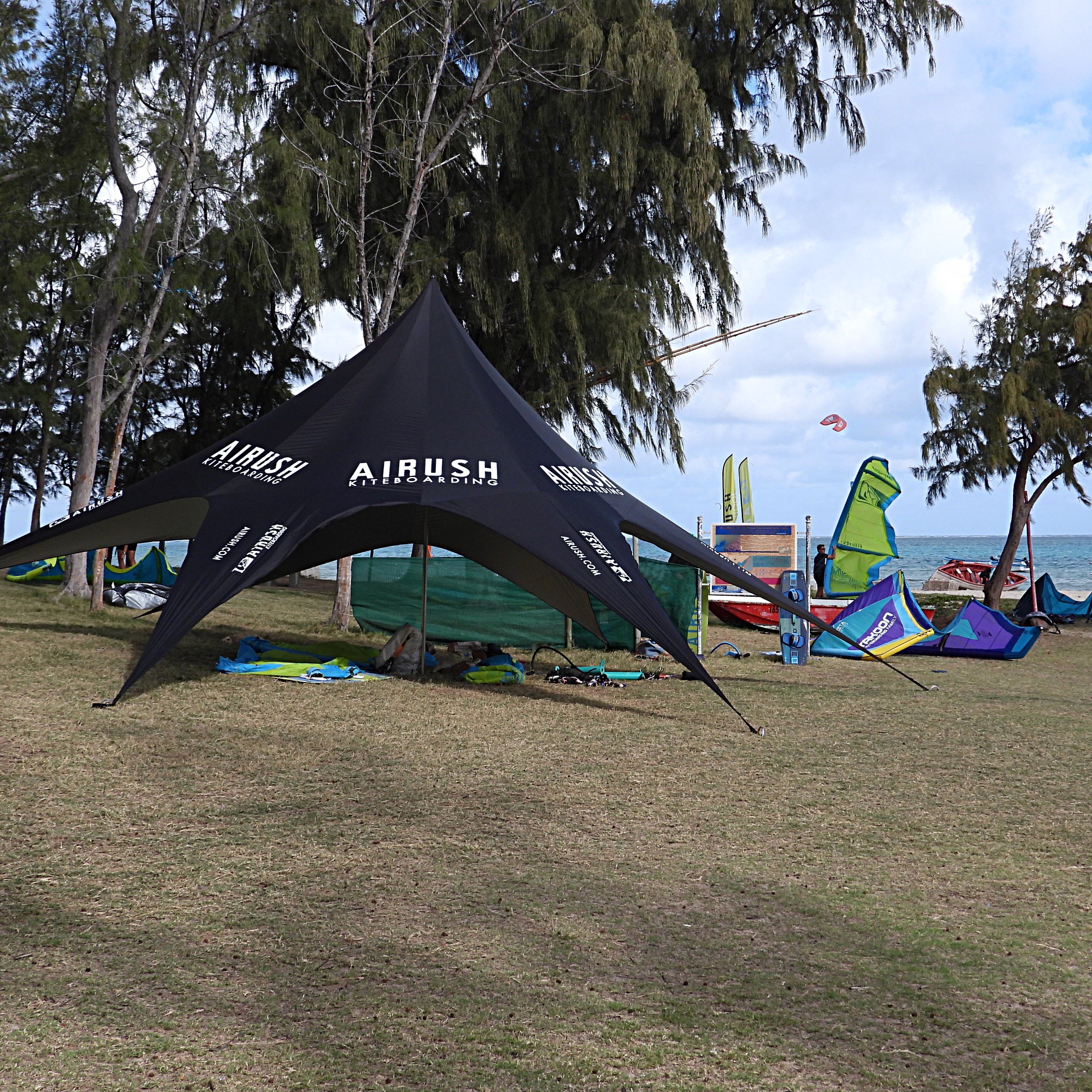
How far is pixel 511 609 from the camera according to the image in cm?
1253

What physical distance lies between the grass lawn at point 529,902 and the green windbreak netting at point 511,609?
4.70 meters

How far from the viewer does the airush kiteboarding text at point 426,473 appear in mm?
8797

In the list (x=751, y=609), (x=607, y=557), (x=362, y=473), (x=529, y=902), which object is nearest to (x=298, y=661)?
(x=362, y=473)

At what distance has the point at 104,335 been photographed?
46.9ft

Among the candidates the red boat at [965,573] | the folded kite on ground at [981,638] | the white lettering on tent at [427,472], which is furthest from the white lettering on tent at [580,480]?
the red boat at [965,573]

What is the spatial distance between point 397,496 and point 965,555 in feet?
336

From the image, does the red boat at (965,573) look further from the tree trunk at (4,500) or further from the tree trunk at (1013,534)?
the tree trunk at (4,500)

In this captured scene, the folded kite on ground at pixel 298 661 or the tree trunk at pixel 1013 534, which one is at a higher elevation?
the tree trunk at pixel 1013 534

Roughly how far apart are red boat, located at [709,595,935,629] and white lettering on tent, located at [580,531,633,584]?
7284mm

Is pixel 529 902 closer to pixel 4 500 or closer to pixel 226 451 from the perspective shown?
pixel 226 451

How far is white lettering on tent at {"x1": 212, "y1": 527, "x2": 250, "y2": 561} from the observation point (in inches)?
321

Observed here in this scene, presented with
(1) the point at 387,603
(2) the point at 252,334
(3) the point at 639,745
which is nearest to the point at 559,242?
(2) the point at 252,334

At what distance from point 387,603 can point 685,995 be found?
34.1ft

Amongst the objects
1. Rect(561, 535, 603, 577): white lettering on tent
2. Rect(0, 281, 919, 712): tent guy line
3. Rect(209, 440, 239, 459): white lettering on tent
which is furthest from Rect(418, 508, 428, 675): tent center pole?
Rect(561, 535, 603, 577): white lettering on tent
